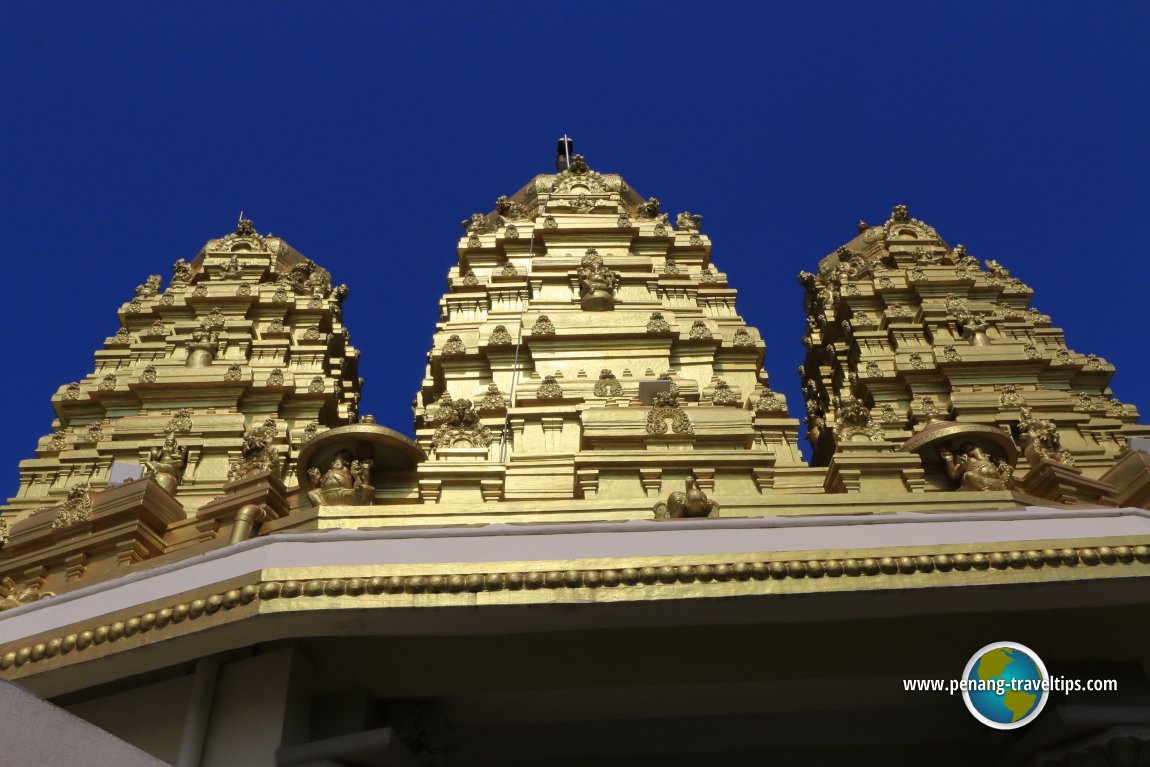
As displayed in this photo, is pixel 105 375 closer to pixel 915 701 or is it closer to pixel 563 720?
pixel 563 720

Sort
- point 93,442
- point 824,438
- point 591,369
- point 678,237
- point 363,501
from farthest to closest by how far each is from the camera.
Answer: point 678,237 < point 824,438 < point 93,442 < point 591,369 < point 363,501

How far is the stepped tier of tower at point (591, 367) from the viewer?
1220 centimetres

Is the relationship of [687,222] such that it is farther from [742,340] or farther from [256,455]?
[256,455]

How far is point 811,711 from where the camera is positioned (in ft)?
23.9

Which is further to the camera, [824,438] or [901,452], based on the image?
[824,438]

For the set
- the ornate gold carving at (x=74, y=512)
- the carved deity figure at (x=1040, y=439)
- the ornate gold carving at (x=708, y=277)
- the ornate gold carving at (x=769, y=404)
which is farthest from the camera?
the ornate gold carving at (x=708, y=277)

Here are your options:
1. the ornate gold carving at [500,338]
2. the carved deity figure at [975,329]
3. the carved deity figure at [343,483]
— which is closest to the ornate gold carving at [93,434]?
the ornate gold carving at [500,338]

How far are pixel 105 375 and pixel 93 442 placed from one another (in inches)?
86.8

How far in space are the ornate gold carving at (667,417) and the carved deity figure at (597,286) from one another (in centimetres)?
448

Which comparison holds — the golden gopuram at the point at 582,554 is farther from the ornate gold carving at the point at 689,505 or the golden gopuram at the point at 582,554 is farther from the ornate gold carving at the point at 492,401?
the ornate gold carving at the point at 492,401

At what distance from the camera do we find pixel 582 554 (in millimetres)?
6777

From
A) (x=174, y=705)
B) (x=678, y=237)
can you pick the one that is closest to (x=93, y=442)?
(x=678, y=237)

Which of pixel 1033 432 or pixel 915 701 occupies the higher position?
pixel 1033 432

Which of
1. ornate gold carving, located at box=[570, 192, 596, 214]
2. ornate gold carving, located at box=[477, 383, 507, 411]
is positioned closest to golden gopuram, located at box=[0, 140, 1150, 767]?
ornate gold carving, located at box=[477, 383, 507, 411]
